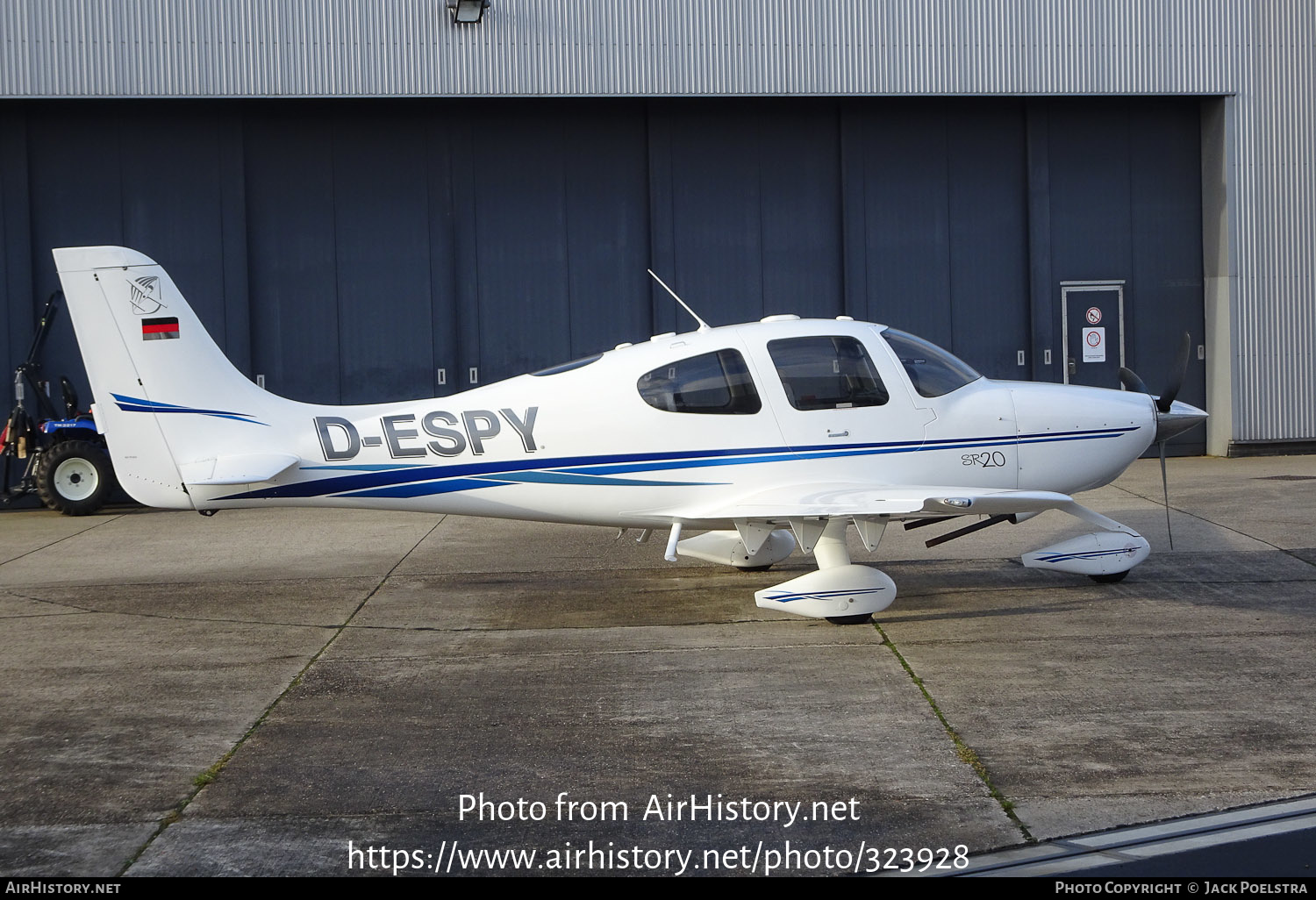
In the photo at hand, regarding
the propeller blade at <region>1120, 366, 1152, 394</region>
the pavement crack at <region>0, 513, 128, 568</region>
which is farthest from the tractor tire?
the propeller blade at <region>1120, 366, 1152, 394</region>

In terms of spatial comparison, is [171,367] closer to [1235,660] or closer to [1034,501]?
[1034,501]

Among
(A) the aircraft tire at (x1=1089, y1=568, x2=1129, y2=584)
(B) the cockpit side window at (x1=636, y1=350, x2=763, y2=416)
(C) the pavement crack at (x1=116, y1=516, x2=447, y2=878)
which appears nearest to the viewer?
(C) the pavement crack at (x1=116, y1=516, x2=447, y2=878)

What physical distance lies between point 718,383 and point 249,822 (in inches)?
194

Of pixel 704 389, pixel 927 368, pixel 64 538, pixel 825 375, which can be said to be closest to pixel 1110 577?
pixel 927 368

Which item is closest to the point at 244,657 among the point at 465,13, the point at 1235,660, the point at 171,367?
the point at 171,367

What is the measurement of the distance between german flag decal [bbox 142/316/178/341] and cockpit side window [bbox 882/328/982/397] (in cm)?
510

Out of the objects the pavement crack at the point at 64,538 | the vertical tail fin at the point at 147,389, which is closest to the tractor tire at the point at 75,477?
the pavement crack at the point at 64,538

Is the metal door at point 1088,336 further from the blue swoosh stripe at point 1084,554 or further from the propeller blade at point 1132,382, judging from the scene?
the blue swoosh stripe at point 1084,554

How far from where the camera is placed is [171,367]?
348 inches

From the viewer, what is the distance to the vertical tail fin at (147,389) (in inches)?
344

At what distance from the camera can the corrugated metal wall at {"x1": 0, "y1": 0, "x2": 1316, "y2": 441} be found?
Result: 1688 cm

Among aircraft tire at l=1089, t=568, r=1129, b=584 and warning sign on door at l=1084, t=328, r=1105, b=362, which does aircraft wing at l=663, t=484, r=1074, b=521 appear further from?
warning sign on door at l=1084, t=328, r=1105, b=362
